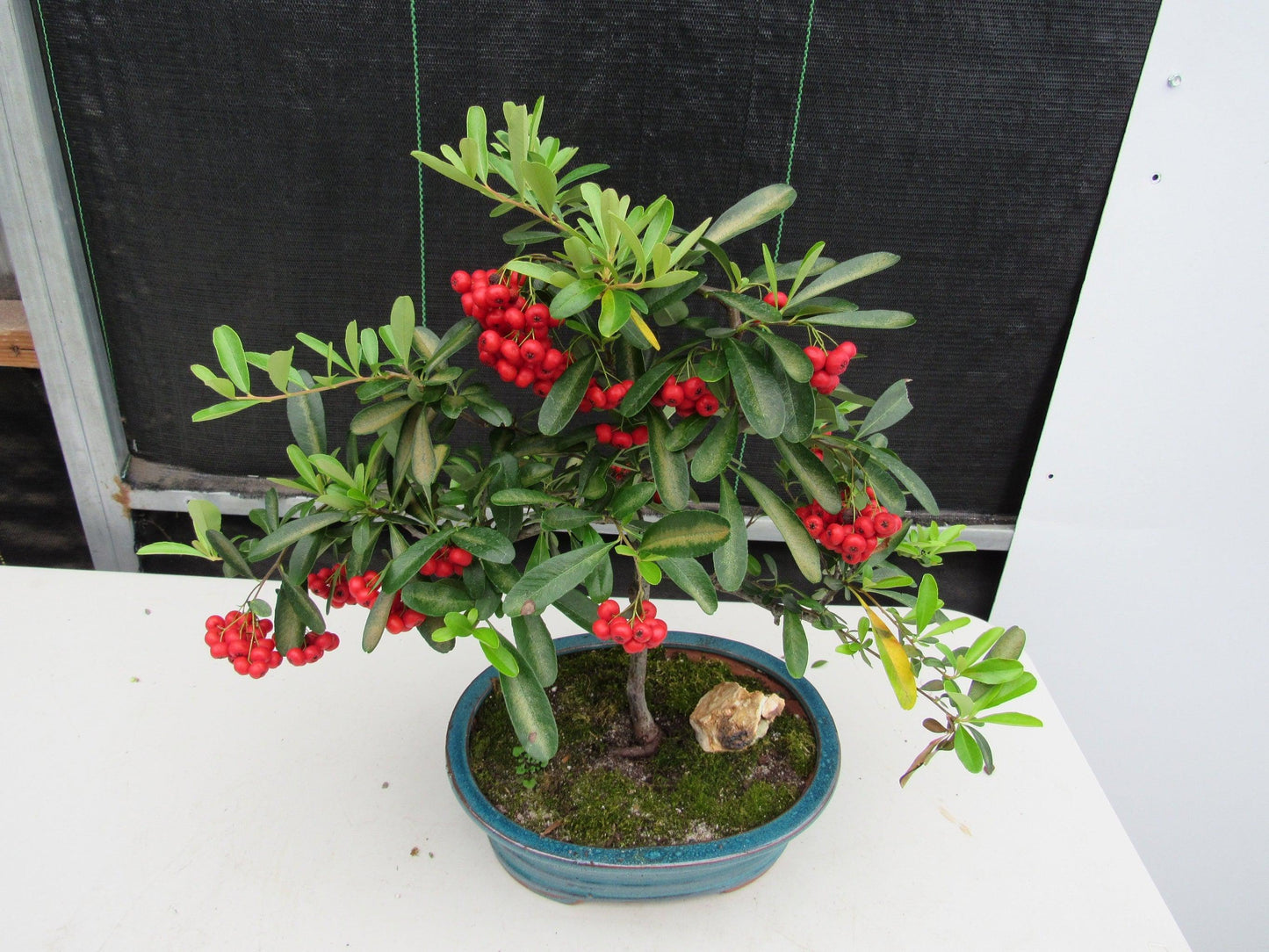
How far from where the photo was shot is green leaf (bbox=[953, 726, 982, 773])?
0.66 metres

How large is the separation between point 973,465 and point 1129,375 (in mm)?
295

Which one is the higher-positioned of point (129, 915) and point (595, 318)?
point (595, 318)

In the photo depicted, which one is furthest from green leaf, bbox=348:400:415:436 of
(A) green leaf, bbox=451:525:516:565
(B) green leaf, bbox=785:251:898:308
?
(B) green leaf, bbox=785:251:898:308

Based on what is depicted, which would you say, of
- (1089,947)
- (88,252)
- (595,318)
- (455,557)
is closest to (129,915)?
(455,557)

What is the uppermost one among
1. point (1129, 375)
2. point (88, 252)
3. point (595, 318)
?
point (595, 318)

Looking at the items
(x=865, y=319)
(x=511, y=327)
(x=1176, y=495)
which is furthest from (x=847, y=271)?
(x=1176, y=495)

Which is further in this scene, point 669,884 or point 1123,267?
point 1123,267

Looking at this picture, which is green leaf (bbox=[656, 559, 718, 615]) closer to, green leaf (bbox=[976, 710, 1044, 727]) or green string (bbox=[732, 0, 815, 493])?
green leaf (bbox=[976, 710, 1044, 727])

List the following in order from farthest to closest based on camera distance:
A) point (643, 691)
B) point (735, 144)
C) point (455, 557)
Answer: point (735, 144)
point (643, 691)
point (455, 557)

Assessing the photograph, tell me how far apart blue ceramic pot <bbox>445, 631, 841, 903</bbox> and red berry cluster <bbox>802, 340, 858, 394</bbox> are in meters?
0.40

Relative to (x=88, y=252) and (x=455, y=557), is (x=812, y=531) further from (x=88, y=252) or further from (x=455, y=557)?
(x=88, y=252)

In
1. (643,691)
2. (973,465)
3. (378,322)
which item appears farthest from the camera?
(973,465)

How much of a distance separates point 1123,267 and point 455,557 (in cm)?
125

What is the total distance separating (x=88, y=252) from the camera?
4.42 ft
